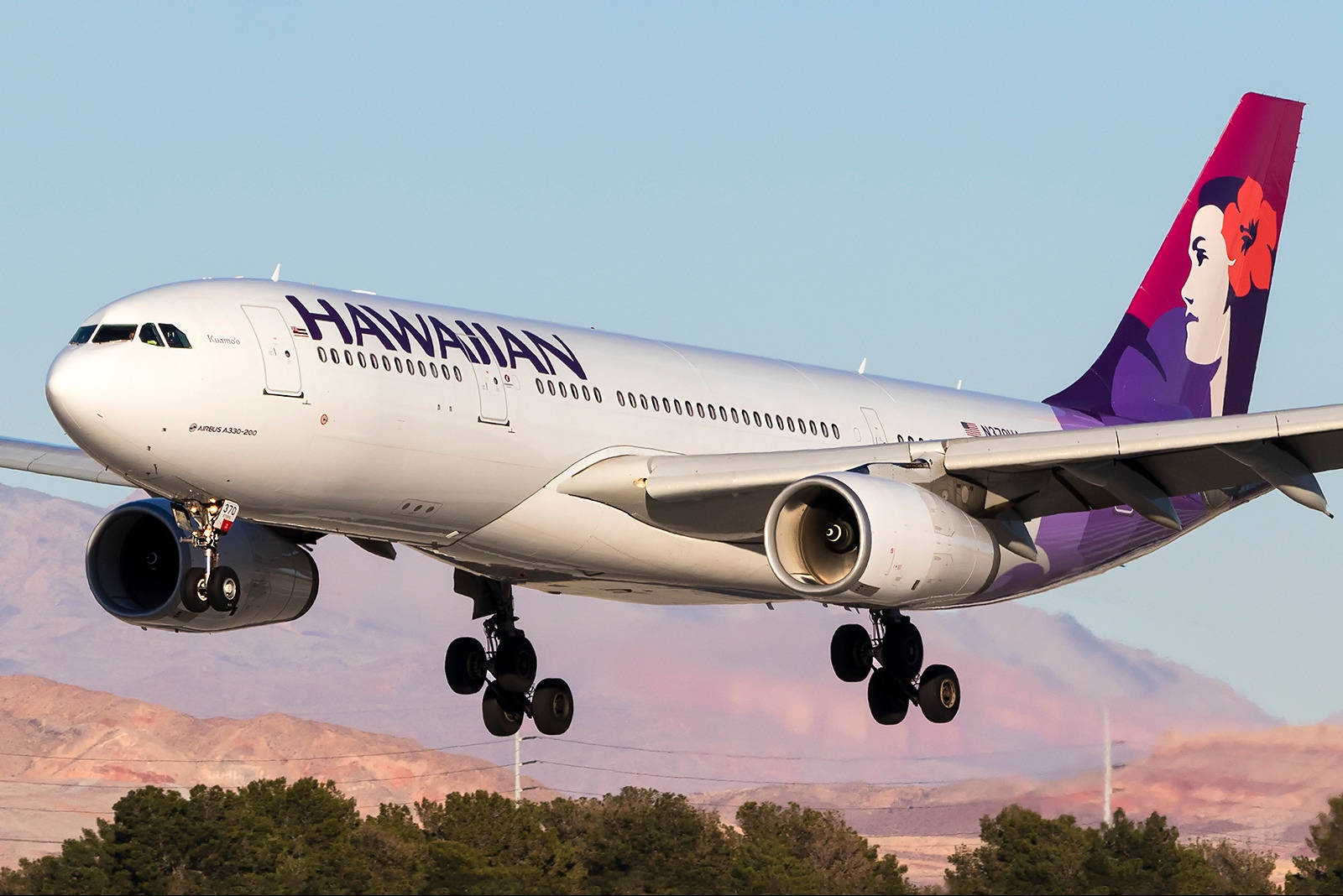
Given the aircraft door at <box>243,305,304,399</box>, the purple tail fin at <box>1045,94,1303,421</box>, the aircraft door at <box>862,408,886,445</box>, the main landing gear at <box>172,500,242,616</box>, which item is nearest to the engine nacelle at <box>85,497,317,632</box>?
the main landing gear at <box>172,500,242,616</box>

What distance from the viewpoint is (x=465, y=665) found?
3453 centimetres

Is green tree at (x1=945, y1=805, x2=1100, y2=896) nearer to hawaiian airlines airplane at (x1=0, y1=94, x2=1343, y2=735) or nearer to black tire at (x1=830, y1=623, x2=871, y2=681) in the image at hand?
black tire at (x1=830, y1=623, x2=871, y2=681)

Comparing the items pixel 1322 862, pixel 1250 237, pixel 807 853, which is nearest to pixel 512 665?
pixel 1250 237

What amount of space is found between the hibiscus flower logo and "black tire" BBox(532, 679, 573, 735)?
1603cm

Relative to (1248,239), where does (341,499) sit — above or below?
below

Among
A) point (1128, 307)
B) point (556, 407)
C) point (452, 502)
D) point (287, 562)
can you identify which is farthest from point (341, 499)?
point (1128, 307)

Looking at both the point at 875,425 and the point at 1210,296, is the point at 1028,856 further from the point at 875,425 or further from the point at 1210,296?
the point at 875,425

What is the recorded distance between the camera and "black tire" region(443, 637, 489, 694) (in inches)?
1359

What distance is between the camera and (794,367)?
3419cm

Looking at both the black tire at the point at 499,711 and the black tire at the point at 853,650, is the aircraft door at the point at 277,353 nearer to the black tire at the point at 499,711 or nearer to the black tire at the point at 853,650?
the black tire at the point at 499,711

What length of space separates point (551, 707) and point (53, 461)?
362 inches

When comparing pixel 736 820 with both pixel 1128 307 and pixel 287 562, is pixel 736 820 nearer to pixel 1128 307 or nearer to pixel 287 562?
pixel 1128 307

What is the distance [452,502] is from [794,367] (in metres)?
8.62

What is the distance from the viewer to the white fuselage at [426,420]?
24.9m
